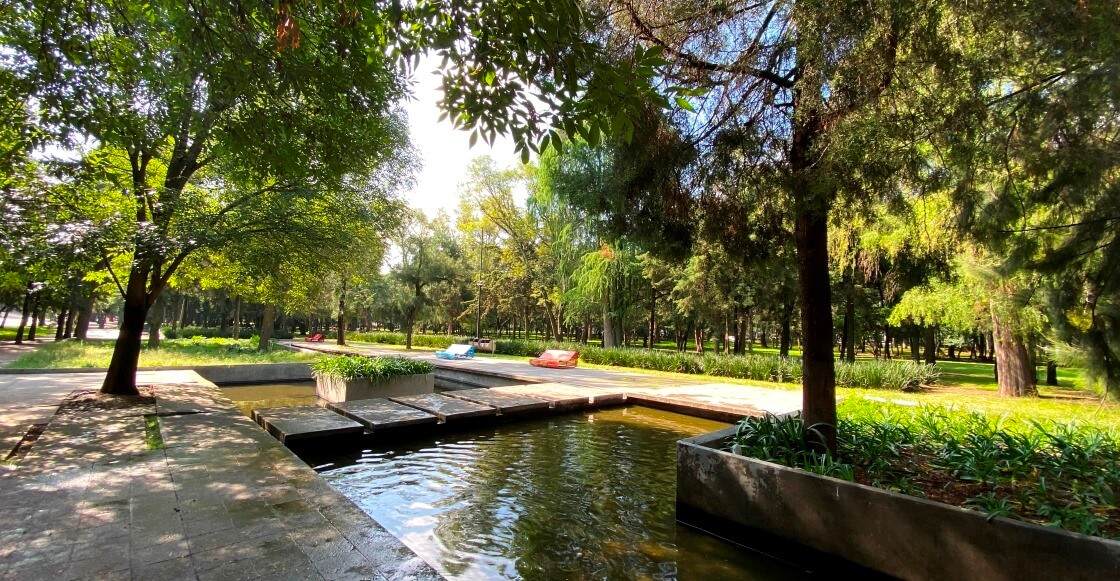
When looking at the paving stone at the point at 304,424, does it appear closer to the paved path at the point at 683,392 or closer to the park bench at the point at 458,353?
the paved path at the point at 683,392

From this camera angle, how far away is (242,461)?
4992 millimetres

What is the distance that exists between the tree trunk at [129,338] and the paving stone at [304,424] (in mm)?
2830

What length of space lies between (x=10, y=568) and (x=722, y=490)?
15.9 ft

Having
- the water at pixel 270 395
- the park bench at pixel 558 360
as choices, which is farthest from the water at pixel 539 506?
the park bench at pixel 558 360

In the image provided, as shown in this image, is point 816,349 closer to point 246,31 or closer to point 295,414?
point 246,31

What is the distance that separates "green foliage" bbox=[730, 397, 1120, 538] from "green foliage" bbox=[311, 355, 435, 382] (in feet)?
25.9

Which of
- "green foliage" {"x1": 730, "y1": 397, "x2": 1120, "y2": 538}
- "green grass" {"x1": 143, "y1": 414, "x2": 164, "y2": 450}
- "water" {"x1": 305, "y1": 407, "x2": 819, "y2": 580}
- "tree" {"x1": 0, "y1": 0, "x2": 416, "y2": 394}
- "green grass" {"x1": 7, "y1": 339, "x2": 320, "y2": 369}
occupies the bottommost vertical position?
"water" {"x1": 305, "y1": 407, "x2": 819, "y2": 580}

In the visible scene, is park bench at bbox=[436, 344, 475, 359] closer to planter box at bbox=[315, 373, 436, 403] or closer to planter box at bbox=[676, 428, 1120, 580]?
planter box at bbox=[315, 373, 436, 403]

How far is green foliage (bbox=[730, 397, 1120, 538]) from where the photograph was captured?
11.5 ft

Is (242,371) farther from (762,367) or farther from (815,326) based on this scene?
(762,367)

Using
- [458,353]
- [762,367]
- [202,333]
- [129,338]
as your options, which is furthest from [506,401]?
[202,333]

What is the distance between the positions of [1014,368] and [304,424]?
1518 cm

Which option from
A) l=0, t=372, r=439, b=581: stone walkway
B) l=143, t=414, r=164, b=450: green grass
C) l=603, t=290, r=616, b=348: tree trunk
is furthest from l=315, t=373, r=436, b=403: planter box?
l=603, t=290, r=616, b=348: tree trunk

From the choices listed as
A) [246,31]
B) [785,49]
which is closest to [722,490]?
[785,49]
